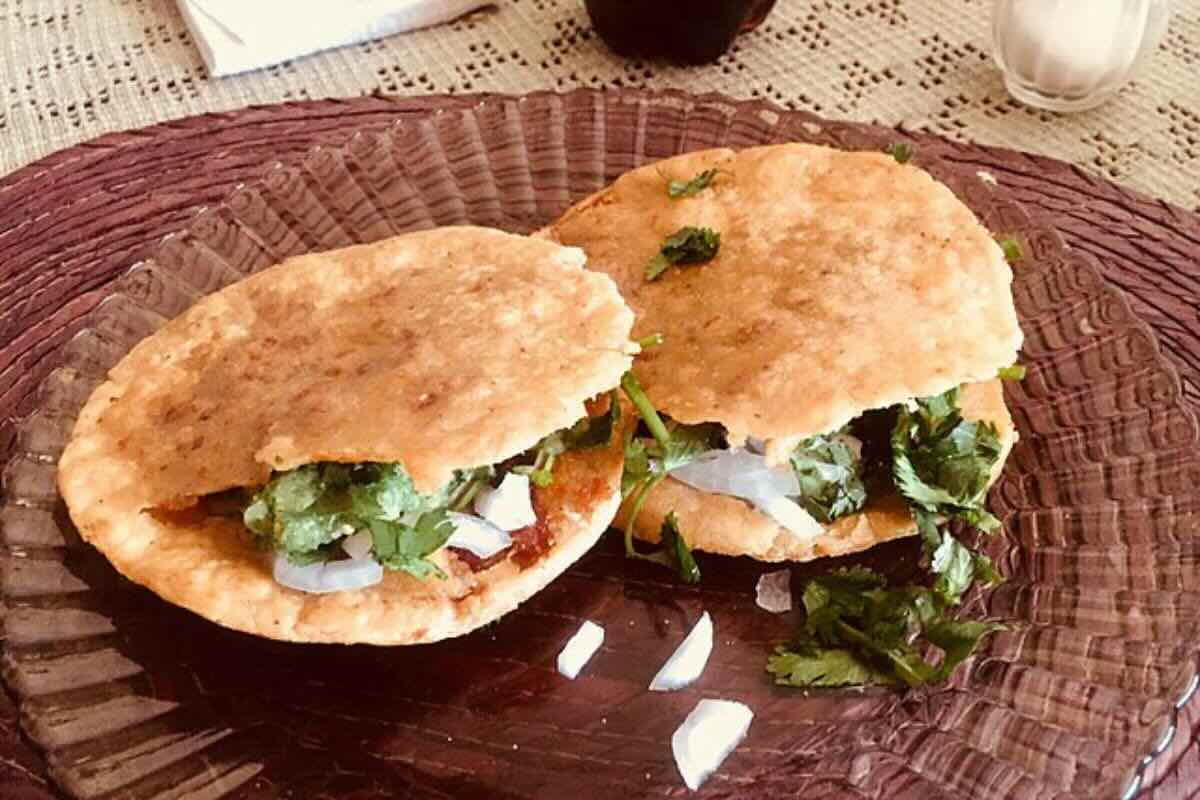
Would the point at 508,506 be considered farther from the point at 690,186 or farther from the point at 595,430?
the point at 690,186

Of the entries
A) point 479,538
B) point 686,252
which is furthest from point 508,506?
point 686,252

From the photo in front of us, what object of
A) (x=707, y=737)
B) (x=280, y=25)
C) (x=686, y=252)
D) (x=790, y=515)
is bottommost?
(x=707, y=737)

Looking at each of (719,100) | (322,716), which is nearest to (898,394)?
(322,716)

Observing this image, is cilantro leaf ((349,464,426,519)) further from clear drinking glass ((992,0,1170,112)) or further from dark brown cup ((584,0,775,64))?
clear drinking glass ((992,0,1170,112))

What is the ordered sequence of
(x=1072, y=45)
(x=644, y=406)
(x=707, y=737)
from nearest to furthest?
1. (x=707, y=737)
2. (x=644, y=406)
3. (x=1072, y=45)

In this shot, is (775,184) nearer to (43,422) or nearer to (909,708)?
(909,708)

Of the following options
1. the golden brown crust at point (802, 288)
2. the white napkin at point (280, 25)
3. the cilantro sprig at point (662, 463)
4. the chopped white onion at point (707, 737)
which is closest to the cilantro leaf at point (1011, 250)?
the golden brown crust at point (802, 288)

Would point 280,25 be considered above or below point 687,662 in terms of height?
above
